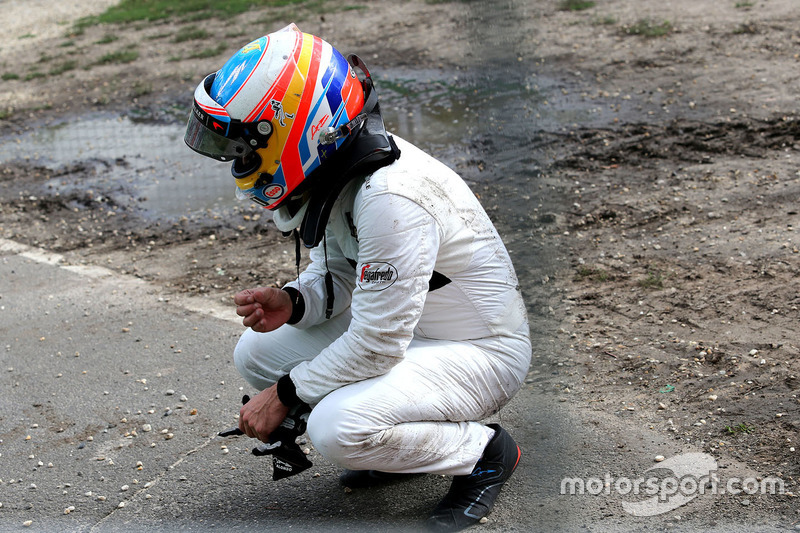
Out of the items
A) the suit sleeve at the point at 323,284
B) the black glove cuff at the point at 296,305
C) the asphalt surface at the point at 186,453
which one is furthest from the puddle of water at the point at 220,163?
the black glove cuff at the point at 296,305

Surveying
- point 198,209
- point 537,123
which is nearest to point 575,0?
point 537,123

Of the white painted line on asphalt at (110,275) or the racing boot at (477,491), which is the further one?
the white painted line on asphalt at (110,275)

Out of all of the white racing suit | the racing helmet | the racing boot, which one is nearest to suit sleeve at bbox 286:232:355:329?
the white racing suit

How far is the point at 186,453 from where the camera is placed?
3.24 m

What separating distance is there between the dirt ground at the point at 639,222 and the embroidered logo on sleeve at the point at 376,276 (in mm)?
799

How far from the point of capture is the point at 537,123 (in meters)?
6.77

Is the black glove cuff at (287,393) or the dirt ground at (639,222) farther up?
the black glove cuff at (287,393)

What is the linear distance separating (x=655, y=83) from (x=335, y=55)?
5.45m

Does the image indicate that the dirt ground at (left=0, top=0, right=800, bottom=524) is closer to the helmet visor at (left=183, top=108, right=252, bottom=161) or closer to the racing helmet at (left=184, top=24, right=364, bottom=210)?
the racing helmet at (left=184, top=24, right=364, bottom=210)

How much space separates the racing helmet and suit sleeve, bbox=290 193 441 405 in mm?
288

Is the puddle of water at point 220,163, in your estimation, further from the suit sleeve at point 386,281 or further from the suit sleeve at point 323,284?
the suit sleeve at point 386,281

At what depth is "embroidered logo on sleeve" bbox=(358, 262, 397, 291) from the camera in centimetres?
238

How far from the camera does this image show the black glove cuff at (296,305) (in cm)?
291

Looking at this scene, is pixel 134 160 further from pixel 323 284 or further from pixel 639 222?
pixel 323 284
